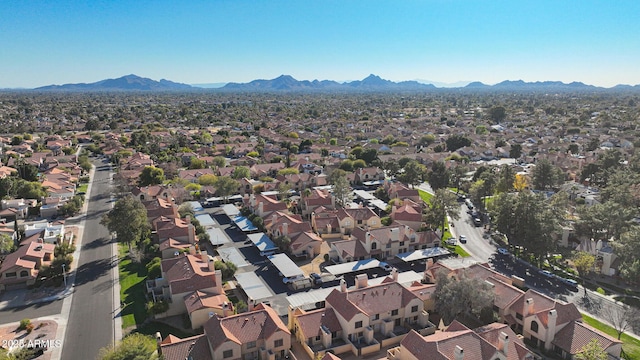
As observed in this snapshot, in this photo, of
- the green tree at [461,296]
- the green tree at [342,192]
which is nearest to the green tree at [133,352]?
the green tree at [461,296]

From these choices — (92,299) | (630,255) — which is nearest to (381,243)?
(630,255)

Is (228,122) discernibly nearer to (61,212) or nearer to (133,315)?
(61,212)

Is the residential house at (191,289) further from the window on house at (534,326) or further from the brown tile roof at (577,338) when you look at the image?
the brown tile roof at (577,338)

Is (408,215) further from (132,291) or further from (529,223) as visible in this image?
(132,291)

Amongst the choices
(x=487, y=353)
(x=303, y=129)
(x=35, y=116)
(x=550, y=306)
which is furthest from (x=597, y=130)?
(x=35, y=116)

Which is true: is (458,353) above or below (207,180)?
above
